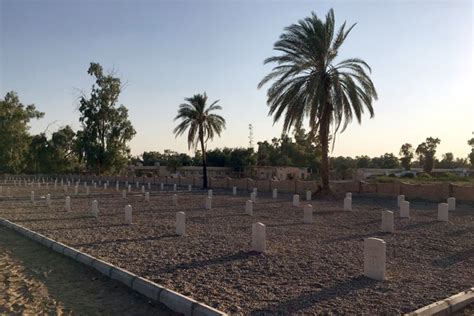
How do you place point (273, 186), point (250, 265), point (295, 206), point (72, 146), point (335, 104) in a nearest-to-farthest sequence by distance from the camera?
point (250, 265), point (295, 206), point (335, 104), point (273, 186), point (72, 146)

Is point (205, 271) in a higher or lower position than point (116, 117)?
lower

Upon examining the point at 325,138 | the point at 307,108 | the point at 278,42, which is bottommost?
the point at 325,138

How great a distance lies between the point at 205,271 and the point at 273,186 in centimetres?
2831

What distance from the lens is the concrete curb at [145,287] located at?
5457 mm

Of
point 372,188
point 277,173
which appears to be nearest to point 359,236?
point 372,188

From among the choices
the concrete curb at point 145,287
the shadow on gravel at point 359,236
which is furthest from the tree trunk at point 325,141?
the concrete curb at point 145,287

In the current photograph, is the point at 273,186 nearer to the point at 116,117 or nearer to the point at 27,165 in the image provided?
the point at 116,117

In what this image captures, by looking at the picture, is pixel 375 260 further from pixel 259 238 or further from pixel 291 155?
pixel 291 155

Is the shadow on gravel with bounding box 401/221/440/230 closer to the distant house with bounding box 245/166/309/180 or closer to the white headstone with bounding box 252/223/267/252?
the white headstone with bounding box 252/223/267/252

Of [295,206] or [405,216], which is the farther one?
[295,206]

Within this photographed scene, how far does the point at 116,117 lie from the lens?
5838cm

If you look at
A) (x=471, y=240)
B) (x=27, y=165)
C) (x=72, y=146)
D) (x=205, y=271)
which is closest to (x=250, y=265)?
(x=205, y=271)

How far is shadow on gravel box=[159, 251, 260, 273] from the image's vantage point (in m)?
7.79

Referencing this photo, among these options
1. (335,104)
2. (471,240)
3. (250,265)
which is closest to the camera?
(250,265)
